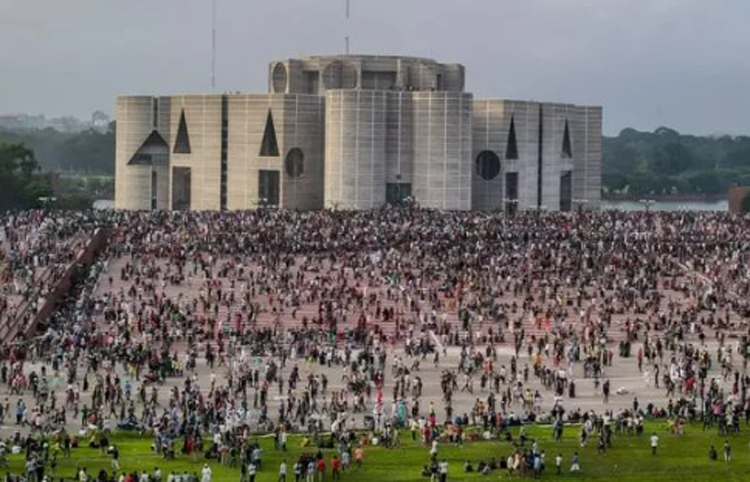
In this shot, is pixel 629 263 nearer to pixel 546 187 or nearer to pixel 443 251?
pixel 443 251

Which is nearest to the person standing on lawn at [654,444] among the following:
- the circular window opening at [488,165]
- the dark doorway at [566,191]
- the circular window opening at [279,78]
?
the circular window opening at [488,165]

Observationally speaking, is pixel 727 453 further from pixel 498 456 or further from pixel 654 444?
pixel 498 456

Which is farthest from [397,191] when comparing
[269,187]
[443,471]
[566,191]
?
[443,471]

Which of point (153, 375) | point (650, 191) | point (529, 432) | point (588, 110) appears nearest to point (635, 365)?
point (529, 432)

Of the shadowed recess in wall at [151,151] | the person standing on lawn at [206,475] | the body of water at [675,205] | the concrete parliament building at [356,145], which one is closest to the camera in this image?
the person standing on lawn at [206,475]

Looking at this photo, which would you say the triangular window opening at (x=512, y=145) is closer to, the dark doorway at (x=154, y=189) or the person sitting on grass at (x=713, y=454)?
the dark doorway at (x=154, y=189)

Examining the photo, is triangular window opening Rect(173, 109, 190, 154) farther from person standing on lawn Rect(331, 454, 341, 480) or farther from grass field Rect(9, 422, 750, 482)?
person standing on lawn Rect(331, 454, 341, 480)
